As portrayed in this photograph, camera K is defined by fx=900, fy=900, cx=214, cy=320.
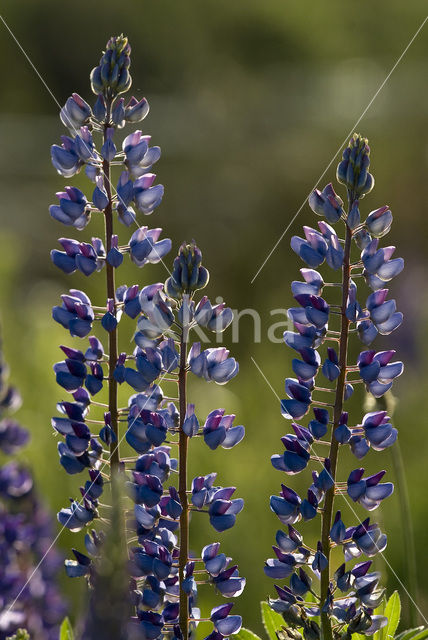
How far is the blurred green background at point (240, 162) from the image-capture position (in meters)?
3.46

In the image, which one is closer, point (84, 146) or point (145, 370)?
point (145, 370)

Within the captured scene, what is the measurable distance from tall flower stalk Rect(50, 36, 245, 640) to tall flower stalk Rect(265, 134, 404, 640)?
0.09 m

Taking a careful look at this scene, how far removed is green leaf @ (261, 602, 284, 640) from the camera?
140 cm

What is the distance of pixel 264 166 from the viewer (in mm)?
9500

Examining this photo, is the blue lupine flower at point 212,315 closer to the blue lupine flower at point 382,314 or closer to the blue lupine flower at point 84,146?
the blue lupine flower at point 382,314

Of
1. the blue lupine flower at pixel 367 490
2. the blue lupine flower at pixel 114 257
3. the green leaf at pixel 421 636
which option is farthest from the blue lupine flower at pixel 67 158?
the green leaf at pixel 421 636

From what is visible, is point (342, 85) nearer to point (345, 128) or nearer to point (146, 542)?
point (345, 128)

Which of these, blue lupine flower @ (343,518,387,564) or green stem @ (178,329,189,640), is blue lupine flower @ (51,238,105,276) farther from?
blue lupine flower @ (343,518,387,564)

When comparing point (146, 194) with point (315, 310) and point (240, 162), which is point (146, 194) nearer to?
point (315, 310)

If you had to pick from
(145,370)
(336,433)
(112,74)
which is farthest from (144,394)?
(112,74)

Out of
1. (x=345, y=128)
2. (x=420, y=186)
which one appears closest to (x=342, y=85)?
(x=345, y=128)

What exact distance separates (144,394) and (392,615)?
52 centimetres

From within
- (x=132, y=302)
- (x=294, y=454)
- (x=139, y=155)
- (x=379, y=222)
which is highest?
(x=139, y=155)

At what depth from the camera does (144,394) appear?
1.32 metres
